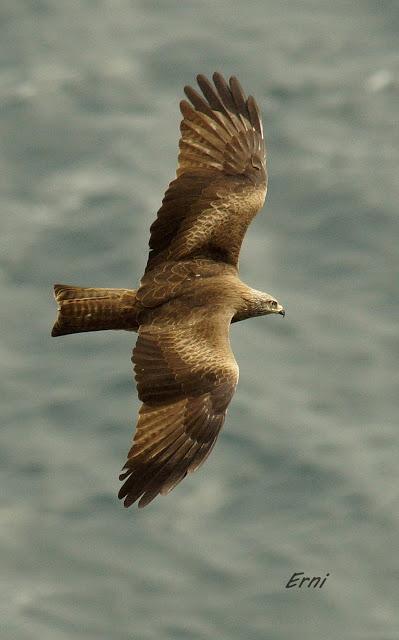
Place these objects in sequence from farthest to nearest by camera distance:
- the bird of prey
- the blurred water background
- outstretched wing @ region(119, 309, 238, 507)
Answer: the blurred water background → the bird of prey → outstretched wing @ region(119, 309, 238, 507)

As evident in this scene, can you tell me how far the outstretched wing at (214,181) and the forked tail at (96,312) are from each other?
0.99 meters

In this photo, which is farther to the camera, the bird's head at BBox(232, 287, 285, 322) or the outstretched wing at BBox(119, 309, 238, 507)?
the bird's head at BBox(232, 287, 285, 322)

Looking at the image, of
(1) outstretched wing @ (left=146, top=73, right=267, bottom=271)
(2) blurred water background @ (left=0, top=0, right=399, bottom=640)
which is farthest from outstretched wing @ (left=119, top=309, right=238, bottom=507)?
(2) blurred water background @ (left=0, top=0, right=399, bottom=640)

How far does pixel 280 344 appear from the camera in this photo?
30.2 meters

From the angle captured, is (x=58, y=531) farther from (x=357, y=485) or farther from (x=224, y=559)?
(x=357, y=485)

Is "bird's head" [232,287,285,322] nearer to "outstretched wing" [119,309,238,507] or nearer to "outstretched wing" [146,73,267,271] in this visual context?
"outstretched wing" [119,309,238,507]

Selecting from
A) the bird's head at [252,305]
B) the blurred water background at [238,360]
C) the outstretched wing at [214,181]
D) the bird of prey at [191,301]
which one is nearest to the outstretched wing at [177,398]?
the bird of prey at [191,301]

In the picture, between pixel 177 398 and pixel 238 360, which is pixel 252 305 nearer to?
pixel 177 398

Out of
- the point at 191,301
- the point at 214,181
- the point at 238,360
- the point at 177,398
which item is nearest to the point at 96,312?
the point at 191,301

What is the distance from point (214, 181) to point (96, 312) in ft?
8.67

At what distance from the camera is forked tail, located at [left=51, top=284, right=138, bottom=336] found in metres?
19.8

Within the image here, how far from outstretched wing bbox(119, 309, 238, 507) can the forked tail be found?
272 mm

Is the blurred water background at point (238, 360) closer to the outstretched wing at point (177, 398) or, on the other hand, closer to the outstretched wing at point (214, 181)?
the outstretched wing at point (214, 181)

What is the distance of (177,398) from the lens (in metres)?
19.1
